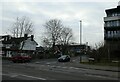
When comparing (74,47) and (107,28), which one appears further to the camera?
(74,47)

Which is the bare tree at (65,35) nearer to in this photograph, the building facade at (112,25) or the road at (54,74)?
the building facade at (112,25)

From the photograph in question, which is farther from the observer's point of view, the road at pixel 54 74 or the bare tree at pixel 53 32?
the bare tree at pixel 53 32

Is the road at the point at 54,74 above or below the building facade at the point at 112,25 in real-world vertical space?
below

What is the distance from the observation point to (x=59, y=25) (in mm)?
82750

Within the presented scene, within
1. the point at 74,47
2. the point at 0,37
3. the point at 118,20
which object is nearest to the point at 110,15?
the point at 118,20

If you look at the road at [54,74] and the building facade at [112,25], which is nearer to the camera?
the road at [54,74]

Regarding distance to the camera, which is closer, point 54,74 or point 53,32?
point 54,74

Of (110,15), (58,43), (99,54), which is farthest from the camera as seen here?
(58,43)

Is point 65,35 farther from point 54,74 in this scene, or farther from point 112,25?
point 54,74

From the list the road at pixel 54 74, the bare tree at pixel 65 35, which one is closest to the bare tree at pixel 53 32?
the bare tree at pixel 65 35

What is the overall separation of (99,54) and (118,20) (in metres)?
21.8

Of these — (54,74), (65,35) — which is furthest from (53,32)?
(54,74)

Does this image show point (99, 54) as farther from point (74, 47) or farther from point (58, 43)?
point (74, 47)

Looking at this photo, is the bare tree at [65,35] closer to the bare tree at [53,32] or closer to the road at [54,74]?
the bare tree at [53,32]
